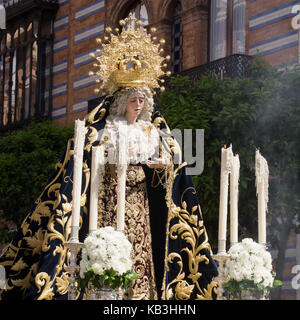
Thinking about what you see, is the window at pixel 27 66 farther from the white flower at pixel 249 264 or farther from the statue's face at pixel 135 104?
the white flower at pixel 249 264

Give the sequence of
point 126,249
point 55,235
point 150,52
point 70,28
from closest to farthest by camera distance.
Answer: point 126,249
point 55,235
point 150,52
point 70,28

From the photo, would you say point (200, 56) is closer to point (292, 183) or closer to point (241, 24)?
point (241, 24)

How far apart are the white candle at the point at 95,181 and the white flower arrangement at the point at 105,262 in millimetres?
197

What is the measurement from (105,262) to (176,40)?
12495mm

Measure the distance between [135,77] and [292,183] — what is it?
5093mm

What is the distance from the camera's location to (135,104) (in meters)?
7.43

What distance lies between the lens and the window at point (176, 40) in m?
17.9

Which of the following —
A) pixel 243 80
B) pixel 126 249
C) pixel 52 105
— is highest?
pixel 52 105

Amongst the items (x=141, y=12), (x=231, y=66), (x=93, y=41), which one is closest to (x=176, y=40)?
(x=141, y=12)

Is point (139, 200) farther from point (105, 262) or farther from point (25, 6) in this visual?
point (25, 6)

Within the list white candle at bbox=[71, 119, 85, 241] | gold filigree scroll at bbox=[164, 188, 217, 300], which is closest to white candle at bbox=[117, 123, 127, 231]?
white candle at bbox=[71, 119, 85, 241]

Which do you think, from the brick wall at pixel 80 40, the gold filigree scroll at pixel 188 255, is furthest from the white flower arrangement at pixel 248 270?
the brick wall at pixel 80 40
